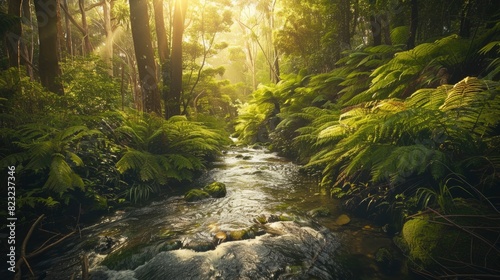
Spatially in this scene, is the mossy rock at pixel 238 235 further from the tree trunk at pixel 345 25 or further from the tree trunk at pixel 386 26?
the tree trunk at pixel 345 25

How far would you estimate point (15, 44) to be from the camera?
6.15 m

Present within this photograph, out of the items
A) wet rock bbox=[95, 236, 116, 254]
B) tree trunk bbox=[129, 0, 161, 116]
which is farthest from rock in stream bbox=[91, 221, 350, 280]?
tree trunk bbox=[129, 0, 161, 116]

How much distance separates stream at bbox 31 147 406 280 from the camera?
253 centimetres

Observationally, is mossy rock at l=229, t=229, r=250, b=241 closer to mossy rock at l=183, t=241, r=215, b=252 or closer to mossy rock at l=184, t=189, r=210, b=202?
mossy rock at l=183, t=241, r=215, b=252

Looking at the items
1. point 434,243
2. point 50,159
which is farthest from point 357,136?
point 50,159

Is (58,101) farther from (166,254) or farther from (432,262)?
(432,262)

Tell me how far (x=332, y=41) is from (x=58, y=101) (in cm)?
901

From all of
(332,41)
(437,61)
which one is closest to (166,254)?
(437,61)

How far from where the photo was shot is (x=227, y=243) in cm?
303

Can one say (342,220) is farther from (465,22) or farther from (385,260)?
(465,22)

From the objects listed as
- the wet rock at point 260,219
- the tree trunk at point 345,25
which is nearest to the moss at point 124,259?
the wet rock at point 260,219

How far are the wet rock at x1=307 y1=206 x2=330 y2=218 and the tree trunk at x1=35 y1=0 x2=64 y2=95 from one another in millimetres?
5692

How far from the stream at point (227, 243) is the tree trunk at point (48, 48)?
3434mm

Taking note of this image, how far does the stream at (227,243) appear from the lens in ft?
8.29
